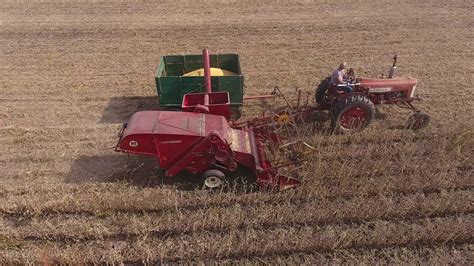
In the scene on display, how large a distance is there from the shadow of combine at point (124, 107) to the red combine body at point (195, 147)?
2.86 metres

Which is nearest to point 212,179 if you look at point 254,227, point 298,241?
point 254,227

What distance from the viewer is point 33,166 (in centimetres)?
778

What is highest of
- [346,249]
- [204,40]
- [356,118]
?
[204,40]

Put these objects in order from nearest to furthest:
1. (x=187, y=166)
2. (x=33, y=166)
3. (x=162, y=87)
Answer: (x=187, y=166)
(x=33, y=166)
(x=162, y=87)

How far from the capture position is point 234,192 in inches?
266

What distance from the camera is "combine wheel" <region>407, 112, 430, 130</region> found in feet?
28.4

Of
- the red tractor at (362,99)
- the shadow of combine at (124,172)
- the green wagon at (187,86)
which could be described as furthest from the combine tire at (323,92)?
the shadow of combine at (124,172)

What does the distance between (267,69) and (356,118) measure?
4.57m

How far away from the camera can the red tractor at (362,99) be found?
26.9 ft

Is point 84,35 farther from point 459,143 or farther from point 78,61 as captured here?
point 459,143

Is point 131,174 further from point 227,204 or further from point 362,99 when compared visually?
point 362,99

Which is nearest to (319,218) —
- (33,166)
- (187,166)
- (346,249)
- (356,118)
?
(346,249)

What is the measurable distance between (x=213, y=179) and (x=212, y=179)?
0.7 inches

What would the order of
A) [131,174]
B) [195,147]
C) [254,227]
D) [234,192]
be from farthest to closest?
1. [131,174]
2. [234,192]
3. [195,147]
4. [254,227]
